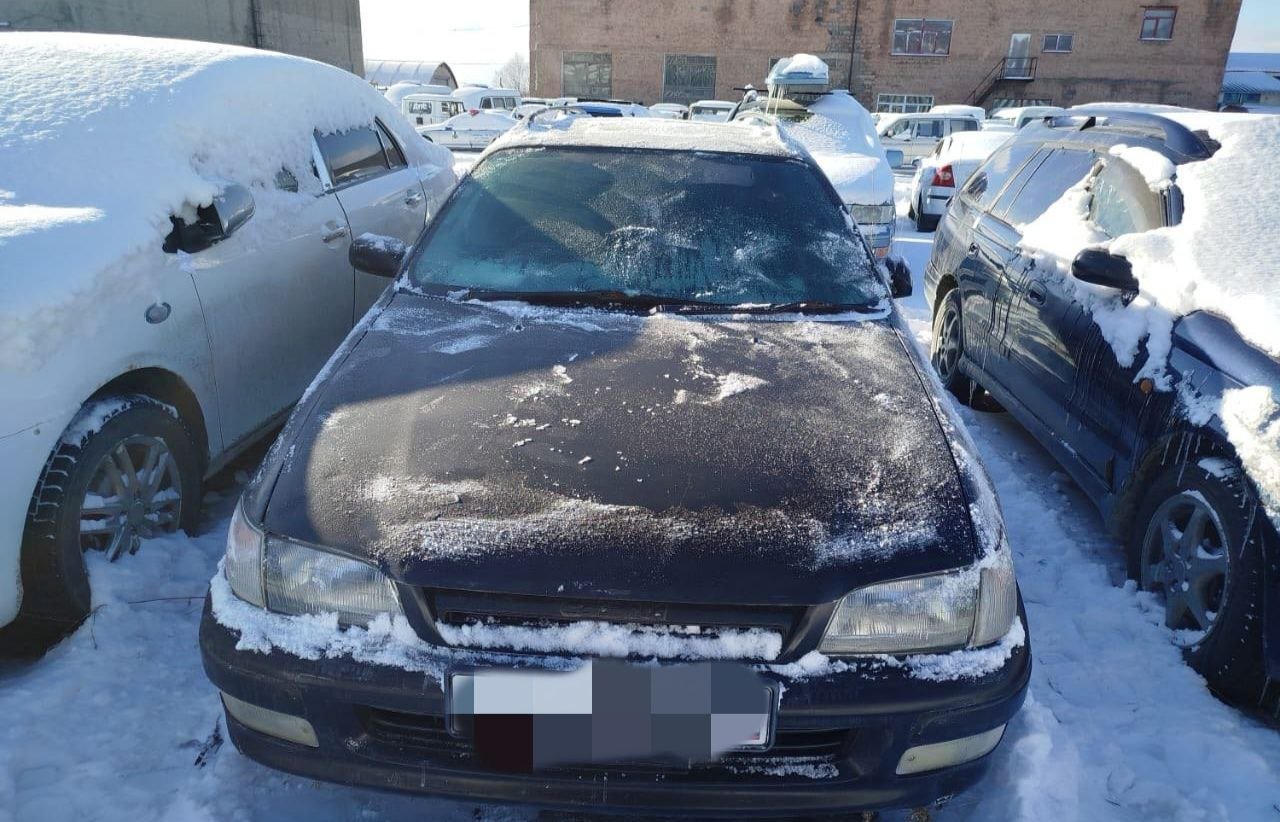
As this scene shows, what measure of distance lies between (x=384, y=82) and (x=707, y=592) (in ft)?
153

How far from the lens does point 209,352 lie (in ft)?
9.55

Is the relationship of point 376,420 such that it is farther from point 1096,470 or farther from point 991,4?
point 991,4

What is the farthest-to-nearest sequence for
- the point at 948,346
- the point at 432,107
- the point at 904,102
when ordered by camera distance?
the point at 904,102 → the point at 432,107 → the point at 948,346

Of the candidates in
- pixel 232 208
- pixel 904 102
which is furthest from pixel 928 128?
pixel 232 208

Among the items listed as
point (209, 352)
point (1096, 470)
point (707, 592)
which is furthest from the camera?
point (1096, 470)

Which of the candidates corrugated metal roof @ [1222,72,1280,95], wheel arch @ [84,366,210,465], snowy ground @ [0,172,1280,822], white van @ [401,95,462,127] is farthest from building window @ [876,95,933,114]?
wheel arch @ [84,366,210,465]

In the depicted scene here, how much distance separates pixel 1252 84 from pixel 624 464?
179 ft

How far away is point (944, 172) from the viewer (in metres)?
10.1

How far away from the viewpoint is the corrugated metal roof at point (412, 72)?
43.2 m

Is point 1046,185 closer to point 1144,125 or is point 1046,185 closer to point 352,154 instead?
point 1144,125

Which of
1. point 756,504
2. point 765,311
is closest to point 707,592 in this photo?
point 756,504

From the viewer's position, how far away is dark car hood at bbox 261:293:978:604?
5.38 ft

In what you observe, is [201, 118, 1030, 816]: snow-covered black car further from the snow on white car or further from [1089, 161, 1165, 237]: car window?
the snow on white car

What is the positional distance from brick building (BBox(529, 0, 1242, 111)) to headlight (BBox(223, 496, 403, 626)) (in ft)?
107
